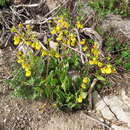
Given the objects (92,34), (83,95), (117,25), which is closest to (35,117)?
(83,95)

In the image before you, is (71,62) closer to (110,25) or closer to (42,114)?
(42,114)

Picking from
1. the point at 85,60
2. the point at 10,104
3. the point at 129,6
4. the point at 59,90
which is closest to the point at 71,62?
the point at 85,60

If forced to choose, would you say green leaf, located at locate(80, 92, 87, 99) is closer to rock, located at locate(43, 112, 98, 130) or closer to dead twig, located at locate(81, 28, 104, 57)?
rock, located at locate(43, 112, 98, 130)

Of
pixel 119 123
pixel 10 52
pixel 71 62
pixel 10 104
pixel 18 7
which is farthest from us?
pixel 18 7

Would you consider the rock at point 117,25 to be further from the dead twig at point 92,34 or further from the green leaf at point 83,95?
the green leaf at point 83,95

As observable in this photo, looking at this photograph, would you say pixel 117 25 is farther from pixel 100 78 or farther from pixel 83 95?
pixel 83 95

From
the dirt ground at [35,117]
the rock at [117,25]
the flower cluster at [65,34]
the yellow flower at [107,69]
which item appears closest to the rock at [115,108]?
the dirt ground at [35,117]

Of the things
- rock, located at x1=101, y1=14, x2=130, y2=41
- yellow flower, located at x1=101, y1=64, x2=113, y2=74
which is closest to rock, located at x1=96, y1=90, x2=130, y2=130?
yellow flower, located at x1=101, y1=64, x2=113, y2=74

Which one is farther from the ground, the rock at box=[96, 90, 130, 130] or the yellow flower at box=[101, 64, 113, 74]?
the yellow flower at box=[101, 64, 113, 74]
